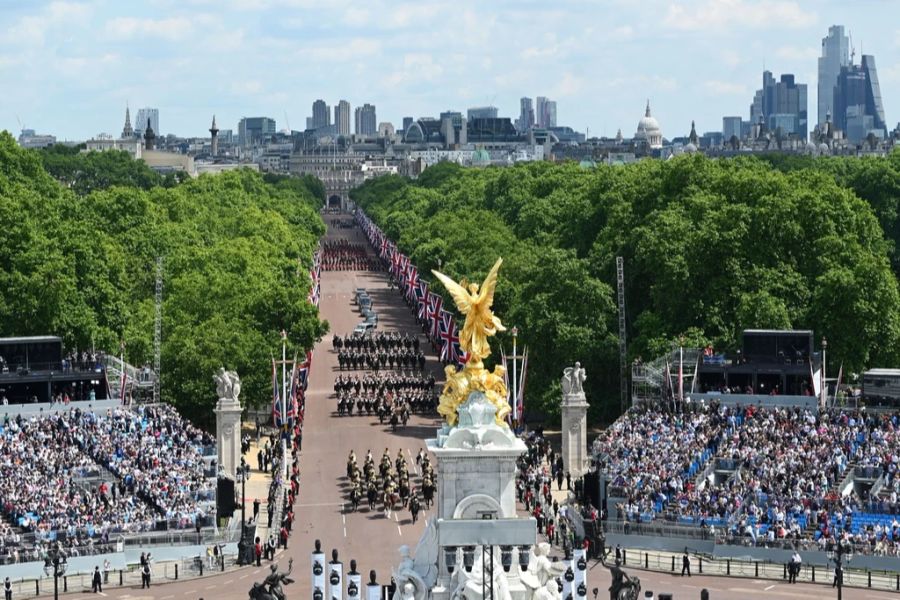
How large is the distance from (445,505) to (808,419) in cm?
2799

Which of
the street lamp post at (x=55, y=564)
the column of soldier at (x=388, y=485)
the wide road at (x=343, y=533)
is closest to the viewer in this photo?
the street lamp post at (x=55, y=564)

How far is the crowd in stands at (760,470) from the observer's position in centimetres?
6312

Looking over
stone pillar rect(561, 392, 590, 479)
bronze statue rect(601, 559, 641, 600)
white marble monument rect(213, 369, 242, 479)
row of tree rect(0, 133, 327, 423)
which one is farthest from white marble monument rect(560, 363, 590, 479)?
bronze statue rect(601, 559, 641, 600)

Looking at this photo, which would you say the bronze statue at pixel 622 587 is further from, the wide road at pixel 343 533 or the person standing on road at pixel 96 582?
the person standing on road at pixel 96 582

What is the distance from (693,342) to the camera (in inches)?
3204

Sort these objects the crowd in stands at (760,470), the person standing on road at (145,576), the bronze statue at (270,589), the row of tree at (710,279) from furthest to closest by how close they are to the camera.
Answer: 1. the row of tree at (710,279)
2. the crowd in stands at (760,470)
3. the person standing on road at (145,576)
4. the bronze statue at (270,589)

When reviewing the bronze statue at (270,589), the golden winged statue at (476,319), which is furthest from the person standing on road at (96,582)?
the golden winged statue at (476,319)

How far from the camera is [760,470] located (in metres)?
66.8

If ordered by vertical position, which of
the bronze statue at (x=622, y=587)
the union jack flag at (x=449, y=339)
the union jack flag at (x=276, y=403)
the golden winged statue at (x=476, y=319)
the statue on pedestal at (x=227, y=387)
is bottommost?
the bronze statue at (x=622, y=587)

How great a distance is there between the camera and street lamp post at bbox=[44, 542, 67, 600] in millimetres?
56469

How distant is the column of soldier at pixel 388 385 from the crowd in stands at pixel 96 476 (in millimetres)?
18083

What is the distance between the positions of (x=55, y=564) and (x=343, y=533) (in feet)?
41.2

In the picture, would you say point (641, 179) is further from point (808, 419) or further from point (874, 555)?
point (874, 555)

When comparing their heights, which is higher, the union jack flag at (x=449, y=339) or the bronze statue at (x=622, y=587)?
the union jack flag at (x=449, y=339)
